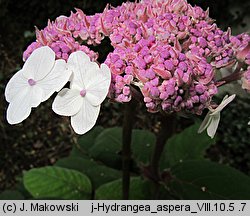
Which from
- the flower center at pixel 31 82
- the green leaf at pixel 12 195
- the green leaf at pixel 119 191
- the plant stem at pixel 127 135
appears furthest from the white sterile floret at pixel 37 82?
the green leaf at pixel 12 195

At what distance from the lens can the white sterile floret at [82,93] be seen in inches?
26.0

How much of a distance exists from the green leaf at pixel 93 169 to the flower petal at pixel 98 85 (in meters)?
0.57

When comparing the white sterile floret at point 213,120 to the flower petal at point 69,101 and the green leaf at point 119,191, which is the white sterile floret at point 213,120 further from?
the green leaf at point 119,191

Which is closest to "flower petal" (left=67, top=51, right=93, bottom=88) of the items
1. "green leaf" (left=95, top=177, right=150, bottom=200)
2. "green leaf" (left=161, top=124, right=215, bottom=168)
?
"green leaf" (left=95, top=177, right=150, bottom=200)

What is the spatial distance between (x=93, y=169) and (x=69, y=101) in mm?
593

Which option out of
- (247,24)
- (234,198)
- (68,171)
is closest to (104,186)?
(68,171)

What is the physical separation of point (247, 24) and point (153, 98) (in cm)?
140

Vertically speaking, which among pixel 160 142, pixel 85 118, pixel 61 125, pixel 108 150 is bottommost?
pixel 85 118

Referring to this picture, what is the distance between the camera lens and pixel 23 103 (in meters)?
0.68

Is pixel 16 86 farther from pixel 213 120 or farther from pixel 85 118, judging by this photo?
pixel 213 120

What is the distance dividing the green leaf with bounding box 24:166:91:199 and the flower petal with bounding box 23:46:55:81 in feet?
1.70

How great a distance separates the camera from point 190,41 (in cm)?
74

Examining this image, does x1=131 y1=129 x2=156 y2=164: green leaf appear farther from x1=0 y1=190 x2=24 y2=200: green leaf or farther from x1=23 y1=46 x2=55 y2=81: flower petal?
x1=23 y1=46 x2=55 y2=81: flower petal

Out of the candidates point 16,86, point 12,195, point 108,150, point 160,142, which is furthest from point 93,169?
point 16,86
